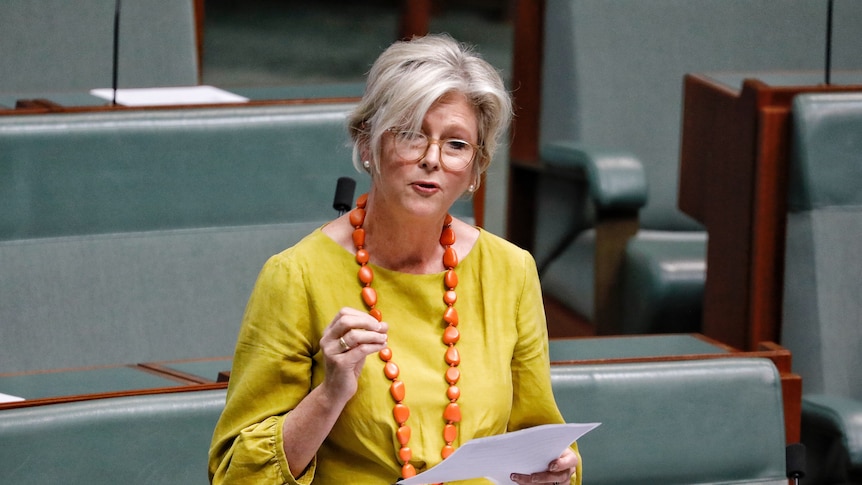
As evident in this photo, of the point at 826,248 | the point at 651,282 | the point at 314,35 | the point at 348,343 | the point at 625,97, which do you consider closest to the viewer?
the point at 348,343

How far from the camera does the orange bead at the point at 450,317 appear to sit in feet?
1.92

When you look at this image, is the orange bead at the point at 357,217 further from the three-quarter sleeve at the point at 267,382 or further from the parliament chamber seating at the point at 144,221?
the parliament chamber seating at the point at 144,221

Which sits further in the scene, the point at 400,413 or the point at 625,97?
the point at 625,97

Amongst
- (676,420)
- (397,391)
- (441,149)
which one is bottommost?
(676,420)

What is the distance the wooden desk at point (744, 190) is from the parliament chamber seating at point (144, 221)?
33 centimetres

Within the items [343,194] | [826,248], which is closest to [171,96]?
[343,194]

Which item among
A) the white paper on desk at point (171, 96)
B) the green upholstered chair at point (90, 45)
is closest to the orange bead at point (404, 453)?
the white paper on desk at point (171, 96)

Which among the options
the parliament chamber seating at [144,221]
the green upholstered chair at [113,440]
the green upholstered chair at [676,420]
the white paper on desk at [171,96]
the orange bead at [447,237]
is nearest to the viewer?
the orange bead at [447,237]

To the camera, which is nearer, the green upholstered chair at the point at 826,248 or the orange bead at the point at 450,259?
the orange bead at the point at 450,259

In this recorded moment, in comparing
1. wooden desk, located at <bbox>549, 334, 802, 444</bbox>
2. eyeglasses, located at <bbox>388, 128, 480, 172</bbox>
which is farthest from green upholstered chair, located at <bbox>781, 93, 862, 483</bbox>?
eyeglasses, located at <bbox>388, 128, 480, 172</bbox>

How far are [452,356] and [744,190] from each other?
613 millimetres

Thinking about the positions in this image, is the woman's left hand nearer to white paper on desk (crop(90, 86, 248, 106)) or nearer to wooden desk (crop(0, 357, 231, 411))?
wooden desk (crop(0, 357, 231, 411))

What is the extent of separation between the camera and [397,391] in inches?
22.1

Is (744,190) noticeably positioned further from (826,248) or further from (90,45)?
(90,45)
